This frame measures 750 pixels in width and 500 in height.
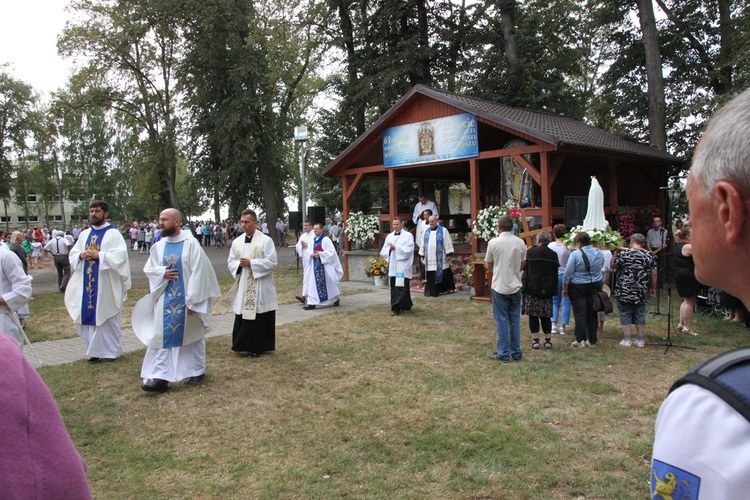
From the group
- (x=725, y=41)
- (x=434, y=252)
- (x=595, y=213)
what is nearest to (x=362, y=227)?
(x=434, y=252)

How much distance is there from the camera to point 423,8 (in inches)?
967

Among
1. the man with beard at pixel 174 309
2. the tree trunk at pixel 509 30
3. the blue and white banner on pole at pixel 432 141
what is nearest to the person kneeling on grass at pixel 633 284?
the man with beard at pixel 174 309

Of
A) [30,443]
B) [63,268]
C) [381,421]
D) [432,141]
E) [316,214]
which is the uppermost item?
[432,141]

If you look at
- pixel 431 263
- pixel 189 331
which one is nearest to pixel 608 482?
pixel 189 331

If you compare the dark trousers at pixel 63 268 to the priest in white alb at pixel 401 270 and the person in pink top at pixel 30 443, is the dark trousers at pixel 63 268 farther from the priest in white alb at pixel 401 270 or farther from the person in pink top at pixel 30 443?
the person in pink top at pixel 30 443

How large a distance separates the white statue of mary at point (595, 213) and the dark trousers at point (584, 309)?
96.7 inches

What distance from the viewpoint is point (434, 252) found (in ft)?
44.8

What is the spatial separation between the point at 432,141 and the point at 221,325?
836 cm

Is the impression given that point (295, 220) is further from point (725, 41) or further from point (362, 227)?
point (725, 41)

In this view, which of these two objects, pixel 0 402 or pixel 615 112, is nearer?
pixel 0 402

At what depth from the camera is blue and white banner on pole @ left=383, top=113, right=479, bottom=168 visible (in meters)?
15.4

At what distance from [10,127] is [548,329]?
3665 centimetres

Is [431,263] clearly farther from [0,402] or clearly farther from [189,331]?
[0,402]

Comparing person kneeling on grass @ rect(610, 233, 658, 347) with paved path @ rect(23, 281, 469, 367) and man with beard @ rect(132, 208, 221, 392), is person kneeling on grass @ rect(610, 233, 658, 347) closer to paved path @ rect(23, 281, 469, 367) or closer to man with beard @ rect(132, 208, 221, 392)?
paved path @ rect(23, 281, 469, 367)
